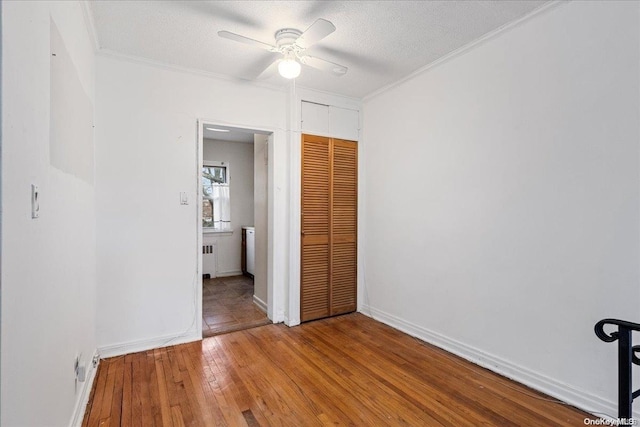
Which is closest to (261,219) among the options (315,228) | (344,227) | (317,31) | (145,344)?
(315,228)

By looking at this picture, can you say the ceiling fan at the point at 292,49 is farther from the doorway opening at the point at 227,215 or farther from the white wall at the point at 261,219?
the doorway opening at the point at 227,215

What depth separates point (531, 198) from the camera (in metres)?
2.22

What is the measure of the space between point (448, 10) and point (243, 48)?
1.54 meters

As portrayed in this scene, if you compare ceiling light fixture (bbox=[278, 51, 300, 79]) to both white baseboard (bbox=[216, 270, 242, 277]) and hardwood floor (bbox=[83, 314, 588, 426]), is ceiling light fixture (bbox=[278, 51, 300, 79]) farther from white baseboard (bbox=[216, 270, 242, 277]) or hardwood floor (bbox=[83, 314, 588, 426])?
white baseboard (bbox=[216, 270, 242, 277])

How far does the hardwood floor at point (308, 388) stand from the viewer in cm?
188

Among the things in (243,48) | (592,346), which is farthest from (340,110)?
(592,346)

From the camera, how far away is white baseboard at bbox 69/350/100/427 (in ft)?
5.70

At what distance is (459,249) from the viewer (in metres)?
2.71

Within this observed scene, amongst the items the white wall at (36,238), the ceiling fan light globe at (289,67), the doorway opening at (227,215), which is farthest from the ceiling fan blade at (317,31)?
the doorway opening at (227,215)

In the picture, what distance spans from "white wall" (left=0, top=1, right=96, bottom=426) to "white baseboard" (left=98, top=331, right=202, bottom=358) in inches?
31.8

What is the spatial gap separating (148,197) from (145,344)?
1265mm

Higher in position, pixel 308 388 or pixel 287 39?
pixel 287 39

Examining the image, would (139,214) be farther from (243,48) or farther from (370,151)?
(370,151)

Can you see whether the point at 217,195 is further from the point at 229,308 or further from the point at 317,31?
the point at 317,31
